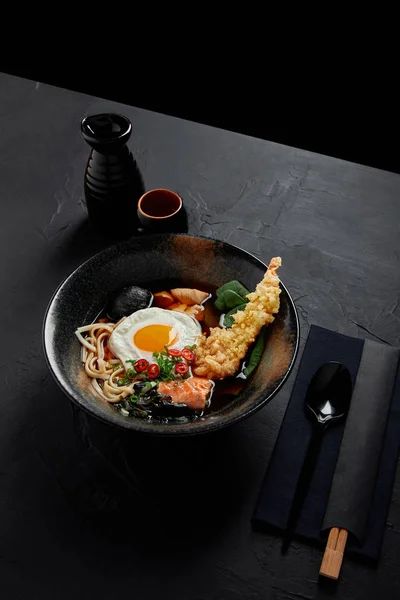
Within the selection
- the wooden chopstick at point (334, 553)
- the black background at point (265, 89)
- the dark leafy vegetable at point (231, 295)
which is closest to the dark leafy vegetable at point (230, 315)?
the dark leafy vegetable at point (231, 295)

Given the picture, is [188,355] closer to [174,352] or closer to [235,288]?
[174,352]

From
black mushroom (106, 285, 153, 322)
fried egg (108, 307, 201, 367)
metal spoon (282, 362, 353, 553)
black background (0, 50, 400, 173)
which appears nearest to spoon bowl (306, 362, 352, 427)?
metal spoon (282, 362, 353, 553)

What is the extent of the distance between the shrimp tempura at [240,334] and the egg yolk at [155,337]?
20 cm

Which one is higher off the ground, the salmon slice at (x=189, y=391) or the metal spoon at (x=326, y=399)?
the metal spoon at (x=326, y=399)

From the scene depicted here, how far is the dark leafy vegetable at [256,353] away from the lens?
2.85 m

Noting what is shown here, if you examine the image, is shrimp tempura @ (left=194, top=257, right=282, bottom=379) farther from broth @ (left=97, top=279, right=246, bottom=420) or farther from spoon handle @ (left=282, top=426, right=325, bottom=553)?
spoon handle @ (left=282, top=426, right=325, bottom=553)

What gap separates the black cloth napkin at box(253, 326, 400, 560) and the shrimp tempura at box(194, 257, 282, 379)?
1.07 ft

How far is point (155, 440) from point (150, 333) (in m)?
0.49

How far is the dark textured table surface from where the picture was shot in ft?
8.21

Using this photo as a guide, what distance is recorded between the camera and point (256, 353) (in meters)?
2.88

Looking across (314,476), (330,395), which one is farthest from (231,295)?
(314,476)

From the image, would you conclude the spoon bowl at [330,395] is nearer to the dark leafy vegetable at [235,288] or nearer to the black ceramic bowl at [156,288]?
the black ceramic bowl at [156,288]

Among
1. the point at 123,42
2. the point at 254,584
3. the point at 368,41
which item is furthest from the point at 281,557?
the point at 123,42

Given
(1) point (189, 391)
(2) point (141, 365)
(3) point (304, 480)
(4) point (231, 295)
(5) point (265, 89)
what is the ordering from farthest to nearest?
(5) point (265, 89) → (4) point (231, 295) → (2) point (141, 365) → (1) point (189, 391) → (3) point (304, 480)
